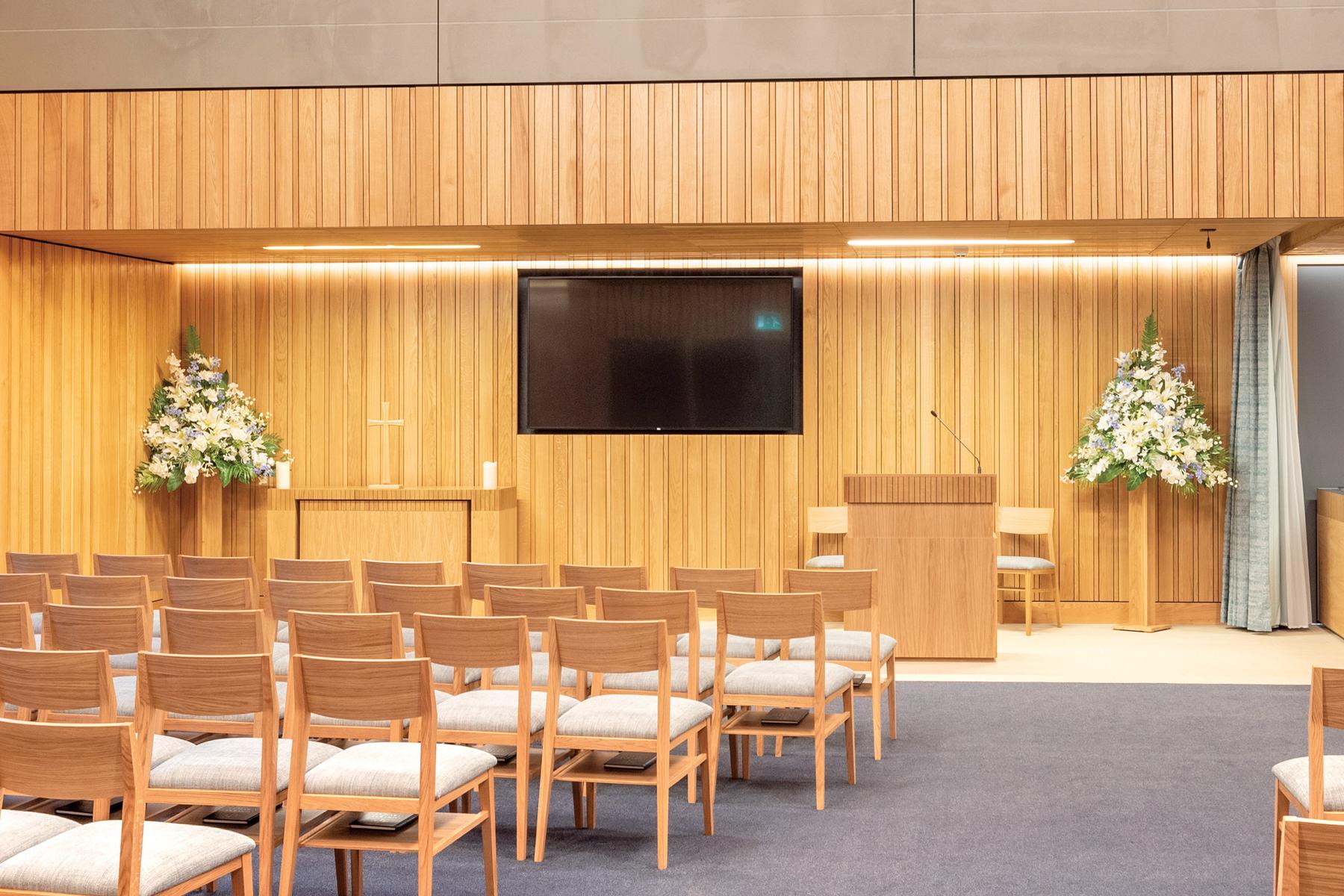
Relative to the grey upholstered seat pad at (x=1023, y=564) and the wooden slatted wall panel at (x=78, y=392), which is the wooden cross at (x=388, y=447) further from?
the grey upholstered seat pad at (x=1023, y=564)

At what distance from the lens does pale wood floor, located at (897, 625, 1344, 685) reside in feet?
25.7

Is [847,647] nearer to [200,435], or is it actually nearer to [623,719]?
[623,719]

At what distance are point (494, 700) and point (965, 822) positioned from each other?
5.91 ft

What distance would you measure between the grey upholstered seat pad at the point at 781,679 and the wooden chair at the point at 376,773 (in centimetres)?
153

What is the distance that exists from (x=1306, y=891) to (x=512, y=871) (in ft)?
8.69

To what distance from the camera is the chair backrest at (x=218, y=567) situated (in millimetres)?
6633

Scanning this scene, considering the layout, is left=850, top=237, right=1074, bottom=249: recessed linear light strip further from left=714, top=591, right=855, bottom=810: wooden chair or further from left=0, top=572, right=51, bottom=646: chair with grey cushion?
left=0, top=572, right=51, bottom=646: chair with grey cushion

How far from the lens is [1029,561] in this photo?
957 cm

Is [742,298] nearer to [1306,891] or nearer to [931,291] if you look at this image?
[931,291]

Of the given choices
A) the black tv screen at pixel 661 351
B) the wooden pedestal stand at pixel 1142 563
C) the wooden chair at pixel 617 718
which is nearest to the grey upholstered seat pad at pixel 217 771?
the wooden chair at pixel 617 718

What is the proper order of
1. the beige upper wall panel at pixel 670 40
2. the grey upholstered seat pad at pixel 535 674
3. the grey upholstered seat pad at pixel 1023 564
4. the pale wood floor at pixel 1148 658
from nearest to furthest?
the grey upholstered seat pad at pixel 535 674 → the pale wood floor at pixel 1148 658 → the beige upper wall panel at pixel 670 40 → the grey upholstered seat pad at pixel 1023 564

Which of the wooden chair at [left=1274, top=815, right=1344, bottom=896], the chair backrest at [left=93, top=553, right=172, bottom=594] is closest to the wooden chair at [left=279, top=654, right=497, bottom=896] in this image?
the wooden chair at [left=1274, top=815, right=1344, bottom=896]

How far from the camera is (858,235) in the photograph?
9.06 meters

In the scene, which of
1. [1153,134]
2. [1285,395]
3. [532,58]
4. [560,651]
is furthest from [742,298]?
[560,651]
